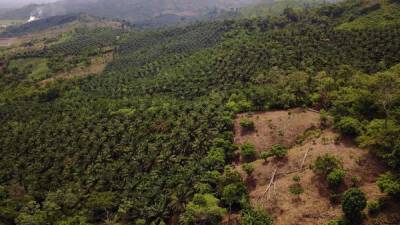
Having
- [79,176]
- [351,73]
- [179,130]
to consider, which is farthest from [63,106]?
[351,73]

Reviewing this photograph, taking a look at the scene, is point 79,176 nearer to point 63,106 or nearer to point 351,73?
point 63,106

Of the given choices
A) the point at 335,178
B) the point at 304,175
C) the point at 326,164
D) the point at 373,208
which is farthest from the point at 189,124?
the point at 373,208

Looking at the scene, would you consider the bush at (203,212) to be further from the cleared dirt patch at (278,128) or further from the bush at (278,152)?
the cleared dirt patch at (278,128)

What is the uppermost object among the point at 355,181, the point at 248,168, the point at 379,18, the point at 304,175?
the point at 379,18

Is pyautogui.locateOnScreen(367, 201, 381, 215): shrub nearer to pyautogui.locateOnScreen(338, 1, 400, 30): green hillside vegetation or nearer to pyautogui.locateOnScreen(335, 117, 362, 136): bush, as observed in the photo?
pyautogui.locateOnScreen(335, 117, 362, 136): bush

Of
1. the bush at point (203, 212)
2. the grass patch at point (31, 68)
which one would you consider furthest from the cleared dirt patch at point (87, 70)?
the bush at point (203, 212)

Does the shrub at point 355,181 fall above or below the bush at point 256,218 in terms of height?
above

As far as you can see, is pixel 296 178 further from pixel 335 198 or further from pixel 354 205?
pixel 354 205
